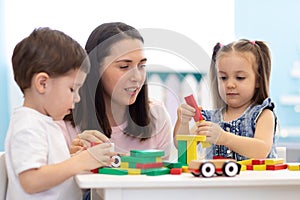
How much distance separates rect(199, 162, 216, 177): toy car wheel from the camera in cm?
78

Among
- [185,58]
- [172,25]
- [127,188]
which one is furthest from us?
[172,25]

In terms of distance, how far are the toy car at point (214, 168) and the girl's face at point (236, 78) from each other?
0.33 m

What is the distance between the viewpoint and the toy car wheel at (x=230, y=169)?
0.79 meters

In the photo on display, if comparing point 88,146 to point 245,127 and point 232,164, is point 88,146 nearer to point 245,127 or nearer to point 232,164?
point 232,164

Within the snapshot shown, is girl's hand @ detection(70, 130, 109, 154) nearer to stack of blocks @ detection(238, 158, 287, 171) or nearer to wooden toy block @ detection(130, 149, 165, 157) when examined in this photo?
wooden toy block @ detection(130, 149, 165, 157)

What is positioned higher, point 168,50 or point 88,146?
point 168,50

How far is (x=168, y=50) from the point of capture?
841 millimetres

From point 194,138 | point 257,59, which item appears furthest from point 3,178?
point 257,59

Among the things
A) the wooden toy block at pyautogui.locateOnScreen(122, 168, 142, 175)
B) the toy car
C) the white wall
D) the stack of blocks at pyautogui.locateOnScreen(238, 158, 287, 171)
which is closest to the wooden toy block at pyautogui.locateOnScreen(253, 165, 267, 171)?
the stack of blocks at pyautogui.locateOnScreen(238, 158, 287, 171)

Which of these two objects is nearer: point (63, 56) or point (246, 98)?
point (63, 56)

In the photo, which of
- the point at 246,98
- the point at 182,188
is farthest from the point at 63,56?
the point at 246,98

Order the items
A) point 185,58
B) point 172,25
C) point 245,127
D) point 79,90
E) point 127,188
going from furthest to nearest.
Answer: point 172,25 → point 245,127 → point 79,90 → point 185,58 → point 127,188

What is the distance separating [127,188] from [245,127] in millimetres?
478

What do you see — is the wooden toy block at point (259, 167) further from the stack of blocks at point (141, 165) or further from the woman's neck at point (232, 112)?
the woman's neck at point (232, 112)
